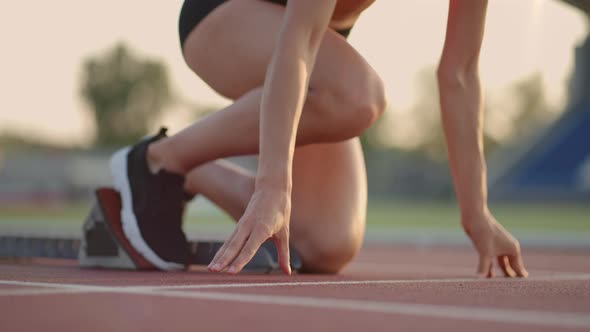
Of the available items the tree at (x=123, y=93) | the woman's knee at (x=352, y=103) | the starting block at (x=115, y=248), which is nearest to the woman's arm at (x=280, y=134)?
the woman's knee at (x=352, y=103)

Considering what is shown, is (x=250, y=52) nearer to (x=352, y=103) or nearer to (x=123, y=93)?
(x=352, y=103)

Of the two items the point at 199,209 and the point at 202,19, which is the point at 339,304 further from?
the point at 199,209

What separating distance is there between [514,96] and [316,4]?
54.9 m

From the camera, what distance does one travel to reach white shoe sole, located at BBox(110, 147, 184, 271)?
→ 9.34 ft

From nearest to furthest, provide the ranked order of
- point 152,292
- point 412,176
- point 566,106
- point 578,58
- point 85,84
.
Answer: point 152,292, point 578,58, point 566,106, point 412,176, point 85,84

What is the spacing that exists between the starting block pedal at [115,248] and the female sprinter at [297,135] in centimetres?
4

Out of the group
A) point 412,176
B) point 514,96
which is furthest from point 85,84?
point 514,96

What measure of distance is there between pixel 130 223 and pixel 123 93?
5077 cm

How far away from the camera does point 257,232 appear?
2.07m

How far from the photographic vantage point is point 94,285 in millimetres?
2193

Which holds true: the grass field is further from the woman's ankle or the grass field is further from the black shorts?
the woman's ankle

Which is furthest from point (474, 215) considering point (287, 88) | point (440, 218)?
point (440, 218)

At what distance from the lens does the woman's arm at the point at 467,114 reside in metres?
2.89

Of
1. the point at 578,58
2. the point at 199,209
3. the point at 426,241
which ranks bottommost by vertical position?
the point at 199,209
